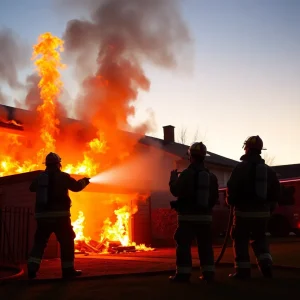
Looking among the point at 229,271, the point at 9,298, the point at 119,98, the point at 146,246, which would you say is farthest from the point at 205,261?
the point at 119,98

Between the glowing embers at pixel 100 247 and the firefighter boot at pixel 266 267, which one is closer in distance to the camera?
the firefighter boot at pixel 266 267

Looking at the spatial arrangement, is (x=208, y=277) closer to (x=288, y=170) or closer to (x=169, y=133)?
(x=169, y=133)

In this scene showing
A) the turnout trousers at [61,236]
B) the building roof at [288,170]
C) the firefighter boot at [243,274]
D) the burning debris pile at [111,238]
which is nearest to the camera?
the firefighter boot at [243,274]

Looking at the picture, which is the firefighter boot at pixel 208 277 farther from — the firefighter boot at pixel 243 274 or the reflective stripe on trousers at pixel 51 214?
the reflective stripe on trousers at pixel 51 214

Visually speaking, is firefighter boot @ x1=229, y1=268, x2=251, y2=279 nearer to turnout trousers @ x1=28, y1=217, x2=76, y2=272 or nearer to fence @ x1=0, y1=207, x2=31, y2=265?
turnout trousers @ x1=28, y1=217, x2=76, y2=272

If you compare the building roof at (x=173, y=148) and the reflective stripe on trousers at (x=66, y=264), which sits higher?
the building roof at (x=173, y=148)

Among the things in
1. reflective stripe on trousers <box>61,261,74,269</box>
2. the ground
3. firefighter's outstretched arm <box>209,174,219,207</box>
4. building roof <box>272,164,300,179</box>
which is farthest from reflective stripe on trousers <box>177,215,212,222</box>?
building roof <box>272,164,300,179</box>

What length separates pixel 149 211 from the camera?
1617 cm

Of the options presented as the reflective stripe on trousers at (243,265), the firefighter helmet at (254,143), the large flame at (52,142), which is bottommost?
the reflective stripe on trousers at (243,265)

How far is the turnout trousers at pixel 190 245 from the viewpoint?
5910 millimetres

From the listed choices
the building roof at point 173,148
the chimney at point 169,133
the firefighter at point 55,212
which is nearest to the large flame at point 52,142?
the firefighter at point 55,212

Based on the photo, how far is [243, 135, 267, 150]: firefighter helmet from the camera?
6.54 meters

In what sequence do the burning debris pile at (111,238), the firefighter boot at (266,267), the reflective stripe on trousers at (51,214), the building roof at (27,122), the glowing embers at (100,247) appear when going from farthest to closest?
the building roof at (27,122), the burning debris pile at (111,238), the glowing embers at (100,247), the reflective stripe on trousers at (51,214), the firefighter boot at (266,267)

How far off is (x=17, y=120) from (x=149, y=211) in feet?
27.0
